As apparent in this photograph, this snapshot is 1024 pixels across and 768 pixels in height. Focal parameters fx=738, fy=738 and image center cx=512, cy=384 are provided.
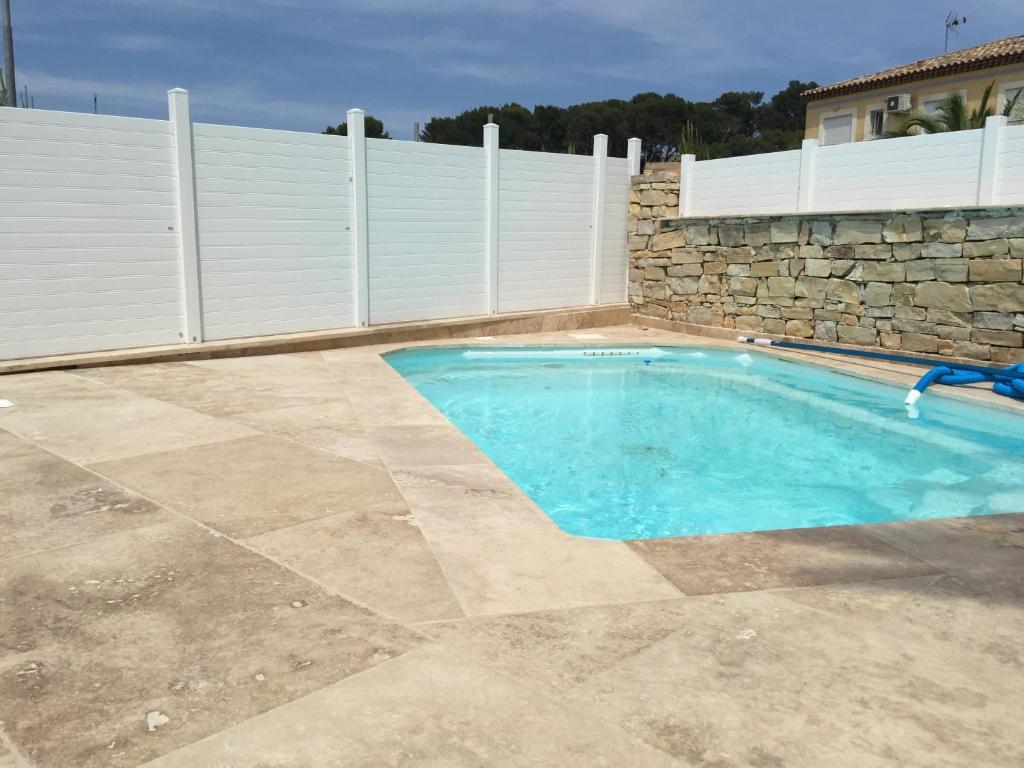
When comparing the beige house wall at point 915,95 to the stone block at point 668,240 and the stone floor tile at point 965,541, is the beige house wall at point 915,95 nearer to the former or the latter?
the stone block at point 668,240

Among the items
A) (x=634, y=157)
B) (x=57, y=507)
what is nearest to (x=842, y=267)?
(x=634, y=157)

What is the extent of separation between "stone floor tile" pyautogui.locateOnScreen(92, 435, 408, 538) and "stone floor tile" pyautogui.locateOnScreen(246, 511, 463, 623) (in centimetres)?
14

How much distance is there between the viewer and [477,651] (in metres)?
2.53

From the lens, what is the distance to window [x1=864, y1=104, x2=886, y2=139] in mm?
26584

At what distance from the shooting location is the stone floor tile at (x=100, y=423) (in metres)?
4.93

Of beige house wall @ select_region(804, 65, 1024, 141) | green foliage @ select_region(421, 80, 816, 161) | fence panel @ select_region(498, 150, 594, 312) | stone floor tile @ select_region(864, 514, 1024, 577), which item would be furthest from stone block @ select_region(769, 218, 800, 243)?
green foliage @ select_region(421, 80, 816, 161)

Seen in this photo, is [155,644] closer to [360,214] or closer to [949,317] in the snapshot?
[360,214]

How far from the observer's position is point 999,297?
28.2ft

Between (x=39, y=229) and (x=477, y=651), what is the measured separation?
7381 millimetres

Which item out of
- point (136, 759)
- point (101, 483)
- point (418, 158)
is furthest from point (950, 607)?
point (418, 158)

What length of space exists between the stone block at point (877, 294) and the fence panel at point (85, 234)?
8.76 m

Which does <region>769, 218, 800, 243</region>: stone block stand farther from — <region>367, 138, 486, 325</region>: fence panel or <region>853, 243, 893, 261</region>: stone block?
<region>367, 138, 486, 325</region>: fence panel

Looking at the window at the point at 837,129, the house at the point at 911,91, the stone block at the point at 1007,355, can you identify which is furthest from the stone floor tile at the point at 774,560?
the window at the point at 837,129

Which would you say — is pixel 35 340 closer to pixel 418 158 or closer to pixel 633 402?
pixel 418 158
